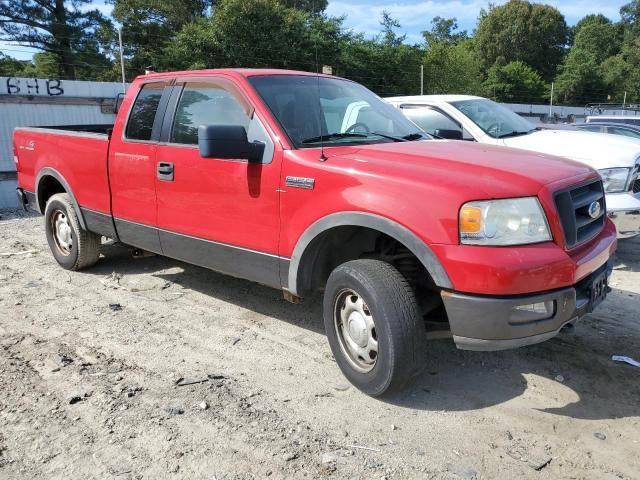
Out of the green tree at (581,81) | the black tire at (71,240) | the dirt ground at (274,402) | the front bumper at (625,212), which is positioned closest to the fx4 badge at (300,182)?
the dirt ground at (274,402)

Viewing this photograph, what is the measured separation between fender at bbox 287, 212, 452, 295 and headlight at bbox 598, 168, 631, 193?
395cm

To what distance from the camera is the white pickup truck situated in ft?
19.0

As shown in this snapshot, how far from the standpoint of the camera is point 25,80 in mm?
12438

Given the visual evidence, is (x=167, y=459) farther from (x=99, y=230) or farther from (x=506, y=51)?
(x=506, y=51)

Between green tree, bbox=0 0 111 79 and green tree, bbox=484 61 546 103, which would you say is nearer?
green tree, bbox=0 0 111 79

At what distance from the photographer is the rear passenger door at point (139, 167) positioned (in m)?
4.65

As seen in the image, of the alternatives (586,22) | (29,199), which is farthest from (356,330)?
(586,22)

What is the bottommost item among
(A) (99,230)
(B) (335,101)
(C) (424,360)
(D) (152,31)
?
(C) (424,360)

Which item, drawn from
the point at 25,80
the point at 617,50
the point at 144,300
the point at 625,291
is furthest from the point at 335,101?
the point at 617,50

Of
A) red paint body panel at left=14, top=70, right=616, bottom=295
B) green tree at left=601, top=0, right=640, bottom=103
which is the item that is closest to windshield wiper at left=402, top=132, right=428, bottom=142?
red paint body panel at left=14, top=70, right=616, bottom=295

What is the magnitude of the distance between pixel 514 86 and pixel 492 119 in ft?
156

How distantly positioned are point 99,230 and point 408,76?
109 feet

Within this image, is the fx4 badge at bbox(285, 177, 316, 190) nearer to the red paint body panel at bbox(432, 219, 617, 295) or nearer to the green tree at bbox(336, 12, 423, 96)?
the red paint body panel at bbox(432, 219, 617, 295)

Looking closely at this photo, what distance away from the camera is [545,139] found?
6.89 metres
